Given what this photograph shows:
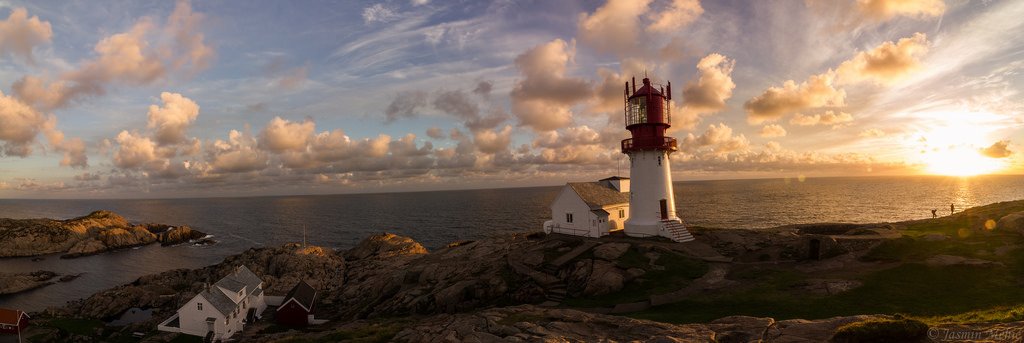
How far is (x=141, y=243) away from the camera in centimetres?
9931

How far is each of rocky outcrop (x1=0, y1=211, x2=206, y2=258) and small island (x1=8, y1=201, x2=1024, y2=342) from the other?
177 feet

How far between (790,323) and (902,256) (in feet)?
58.0

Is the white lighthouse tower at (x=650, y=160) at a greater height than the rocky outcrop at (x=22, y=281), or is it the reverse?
the white lighthouse tower at (x=650, y=160)

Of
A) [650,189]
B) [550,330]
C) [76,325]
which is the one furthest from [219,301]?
[650,189]

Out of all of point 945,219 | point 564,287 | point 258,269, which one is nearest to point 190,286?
point 258,269

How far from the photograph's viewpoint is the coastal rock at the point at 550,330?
16.8 meters

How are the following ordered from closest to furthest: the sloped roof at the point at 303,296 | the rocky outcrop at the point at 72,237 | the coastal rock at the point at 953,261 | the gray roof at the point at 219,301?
the coastal rock at the point at 953,261 < the gray roof at the point at 219,301 < the sloped roof at the point at 303,296 < the rocky outcrop at the point at 72,237

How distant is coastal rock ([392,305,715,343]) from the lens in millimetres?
16766

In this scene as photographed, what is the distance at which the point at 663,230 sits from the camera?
3919 centimetres

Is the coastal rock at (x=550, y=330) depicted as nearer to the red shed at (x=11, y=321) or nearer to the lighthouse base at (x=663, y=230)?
the lighthouse base at (x=663, y=230)

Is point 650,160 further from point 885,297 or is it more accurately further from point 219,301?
point 219,301

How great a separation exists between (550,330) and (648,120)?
2656cm

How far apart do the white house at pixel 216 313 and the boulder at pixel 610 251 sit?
33099 millimetres

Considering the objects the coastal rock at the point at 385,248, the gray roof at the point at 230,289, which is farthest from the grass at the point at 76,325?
the coastal rock at the point at 385,248
